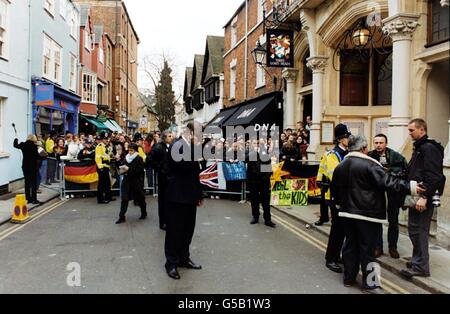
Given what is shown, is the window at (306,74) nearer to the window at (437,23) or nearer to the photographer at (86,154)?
the window at (437,23)

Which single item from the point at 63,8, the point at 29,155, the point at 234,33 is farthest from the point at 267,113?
the point at 63,8

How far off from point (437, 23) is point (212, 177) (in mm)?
7275

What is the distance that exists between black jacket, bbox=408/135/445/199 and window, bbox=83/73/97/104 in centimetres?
2584

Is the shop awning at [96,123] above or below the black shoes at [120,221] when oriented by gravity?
above

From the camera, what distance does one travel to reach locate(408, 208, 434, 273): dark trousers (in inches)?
213

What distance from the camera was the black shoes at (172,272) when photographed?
17.6 feet

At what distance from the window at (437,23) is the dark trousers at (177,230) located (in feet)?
19.4

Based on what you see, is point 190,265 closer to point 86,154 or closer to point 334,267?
point 334,267

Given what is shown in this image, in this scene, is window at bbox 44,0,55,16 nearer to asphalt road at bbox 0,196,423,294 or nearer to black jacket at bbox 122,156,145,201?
black jacket at bbox 122,156,145,201

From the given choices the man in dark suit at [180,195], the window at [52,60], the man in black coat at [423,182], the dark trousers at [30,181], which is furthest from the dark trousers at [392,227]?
the window at [52,60]

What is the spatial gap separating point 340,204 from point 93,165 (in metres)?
9.26

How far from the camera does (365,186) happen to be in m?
5.05

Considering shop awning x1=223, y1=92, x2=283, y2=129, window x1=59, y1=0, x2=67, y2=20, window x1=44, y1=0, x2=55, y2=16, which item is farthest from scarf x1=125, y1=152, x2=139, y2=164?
window x1=59, y1=0, x2=67, y2=20

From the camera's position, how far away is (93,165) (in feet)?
42.1
